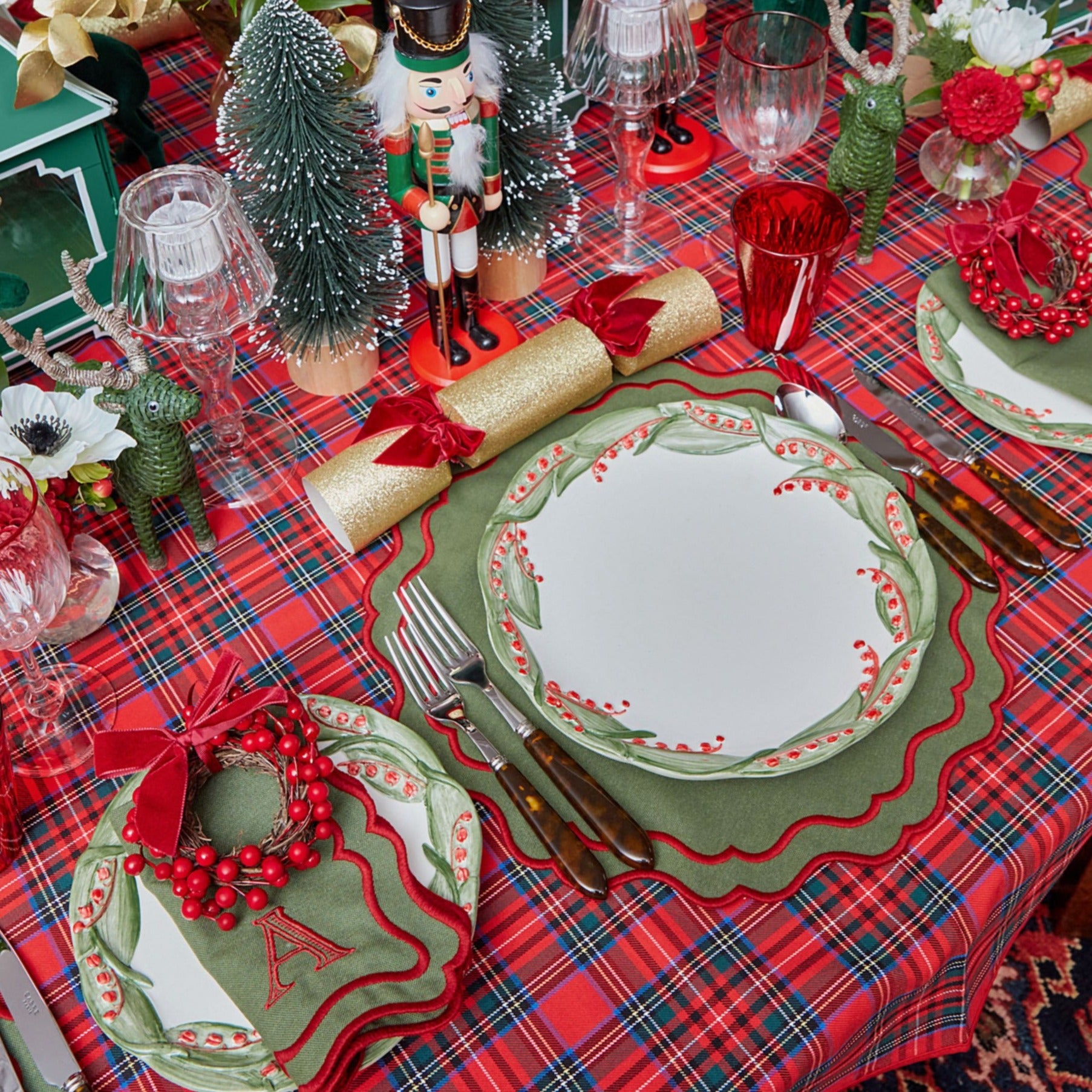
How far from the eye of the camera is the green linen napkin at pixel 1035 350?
97 cm

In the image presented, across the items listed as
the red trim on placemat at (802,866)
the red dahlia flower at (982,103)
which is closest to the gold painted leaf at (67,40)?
the red trim on placemat at (802,866)

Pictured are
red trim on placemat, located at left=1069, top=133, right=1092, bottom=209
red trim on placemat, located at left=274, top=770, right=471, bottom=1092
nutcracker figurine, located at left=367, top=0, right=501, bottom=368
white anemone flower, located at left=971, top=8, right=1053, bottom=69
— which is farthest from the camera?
red trim on placemat, located at left=1069, top=133, right=1092, bottom=209

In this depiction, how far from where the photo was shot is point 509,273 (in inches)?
42.8

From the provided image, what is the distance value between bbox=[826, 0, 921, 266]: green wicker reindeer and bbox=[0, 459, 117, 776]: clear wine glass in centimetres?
81

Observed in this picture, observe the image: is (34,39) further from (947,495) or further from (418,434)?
(947,495)

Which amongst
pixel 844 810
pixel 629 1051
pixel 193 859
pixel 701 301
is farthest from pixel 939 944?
pixel 701 301

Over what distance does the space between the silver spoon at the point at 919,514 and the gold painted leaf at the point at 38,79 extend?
27.4 inches


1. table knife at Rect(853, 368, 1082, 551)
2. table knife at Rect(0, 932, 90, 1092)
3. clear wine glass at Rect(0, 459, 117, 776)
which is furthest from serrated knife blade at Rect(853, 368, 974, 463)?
table knife at Rect(0, 932, 90, 1092)

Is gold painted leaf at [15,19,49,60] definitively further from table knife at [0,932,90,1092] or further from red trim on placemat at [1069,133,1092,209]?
red trim on placemat at [1069,133,1092,209]

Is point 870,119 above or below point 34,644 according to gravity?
above

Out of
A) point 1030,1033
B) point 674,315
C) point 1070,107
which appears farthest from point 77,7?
point 1030,1033

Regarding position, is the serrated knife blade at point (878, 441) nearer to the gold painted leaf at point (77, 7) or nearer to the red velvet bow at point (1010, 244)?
the red velvet bow at point (1010, 244)

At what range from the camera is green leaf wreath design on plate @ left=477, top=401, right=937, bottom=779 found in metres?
0.75

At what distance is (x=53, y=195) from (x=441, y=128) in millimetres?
392
